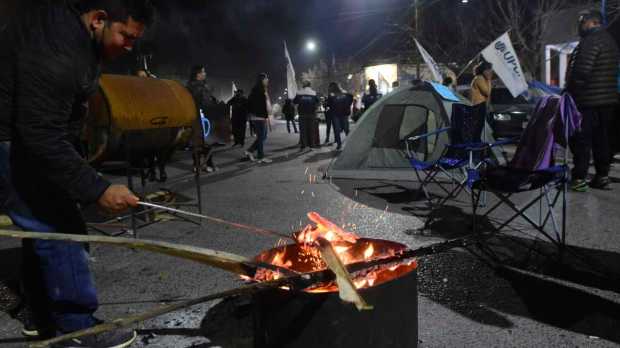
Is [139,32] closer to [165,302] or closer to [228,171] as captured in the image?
[165,302]

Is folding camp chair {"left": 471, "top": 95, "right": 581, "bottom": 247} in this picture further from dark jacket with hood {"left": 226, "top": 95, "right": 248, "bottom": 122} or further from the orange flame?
dark jacket with hood {"left": 226, "top": 95, "right": 248, "bottom": 122}

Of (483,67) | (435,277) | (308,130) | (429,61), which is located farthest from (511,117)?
(435,277)

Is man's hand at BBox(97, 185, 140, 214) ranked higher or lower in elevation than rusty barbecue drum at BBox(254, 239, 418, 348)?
higher

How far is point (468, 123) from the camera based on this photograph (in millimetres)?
6332

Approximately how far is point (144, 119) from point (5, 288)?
227cm

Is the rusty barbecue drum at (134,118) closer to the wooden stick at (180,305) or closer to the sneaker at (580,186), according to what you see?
the wooden stick at (180,305)

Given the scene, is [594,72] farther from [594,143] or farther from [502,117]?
[502,117]

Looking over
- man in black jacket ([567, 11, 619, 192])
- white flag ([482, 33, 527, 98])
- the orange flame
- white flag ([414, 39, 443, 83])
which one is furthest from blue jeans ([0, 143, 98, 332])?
white flag ([414, 39, 443, 83])

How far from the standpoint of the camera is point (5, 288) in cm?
383

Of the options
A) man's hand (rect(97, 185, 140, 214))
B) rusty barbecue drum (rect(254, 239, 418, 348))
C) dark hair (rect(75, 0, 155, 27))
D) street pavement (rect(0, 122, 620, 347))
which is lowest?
street pavement (rect(0, 122, 620, 347))

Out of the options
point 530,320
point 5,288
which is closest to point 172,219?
point 5,288

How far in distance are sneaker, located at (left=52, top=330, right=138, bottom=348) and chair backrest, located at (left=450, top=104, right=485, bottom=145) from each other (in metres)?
4.85

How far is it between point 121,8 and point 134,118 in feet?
10.1

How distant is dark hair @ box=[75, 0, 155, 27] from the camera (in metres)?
2.35
